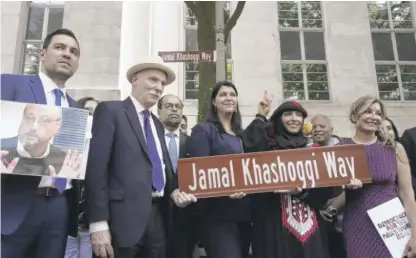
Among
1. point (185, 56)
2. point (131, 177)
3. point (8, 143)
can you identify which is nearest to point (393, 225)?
point (131, 177)

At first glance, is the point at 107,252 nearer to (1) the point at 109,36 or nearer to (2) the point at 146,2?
(1) the point at 109,36

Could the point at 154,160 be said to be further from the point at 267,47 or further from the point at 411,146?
the point at 267,47

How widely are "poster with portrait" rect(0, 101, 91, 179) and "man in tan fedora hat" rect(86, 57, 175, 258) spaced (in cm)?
13

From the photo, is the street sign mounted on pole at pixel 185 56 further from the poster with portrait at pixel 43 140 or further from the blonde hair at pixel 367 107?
the poster with portrait at pixel 43 140

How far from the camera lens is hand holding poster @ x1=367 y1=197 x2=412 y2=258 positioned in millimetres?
2621

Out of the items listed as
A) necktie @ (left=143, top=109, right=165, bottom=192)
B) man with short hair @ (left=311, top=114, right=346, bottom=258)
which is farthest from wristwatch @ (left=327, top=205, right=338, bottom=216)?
necktie @ (left=143, top=109, right=165, bottom=192)

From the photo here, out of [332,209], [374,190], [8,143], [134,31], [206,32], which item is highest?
[134,31]

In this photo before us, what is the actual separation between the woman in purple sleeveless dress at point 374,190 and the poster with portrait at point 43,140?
1.79m

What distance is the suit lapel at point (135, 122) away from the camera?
8.18 ft

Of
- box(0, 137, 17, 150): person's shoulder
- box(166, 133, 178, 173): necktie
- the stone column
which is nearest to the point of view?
box(0, 137, 17, 150): person's shoulder

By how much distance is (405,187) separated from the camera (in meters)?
2.78

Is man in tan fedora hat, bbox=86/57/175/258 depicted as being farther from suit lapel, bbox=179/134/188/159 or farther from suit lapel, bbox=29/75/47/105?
suit lapel, bbox=179/134/188/159

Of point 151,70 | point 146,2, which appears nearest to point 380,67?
point 146,2

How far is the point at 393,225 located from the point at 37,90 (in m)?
2.51
